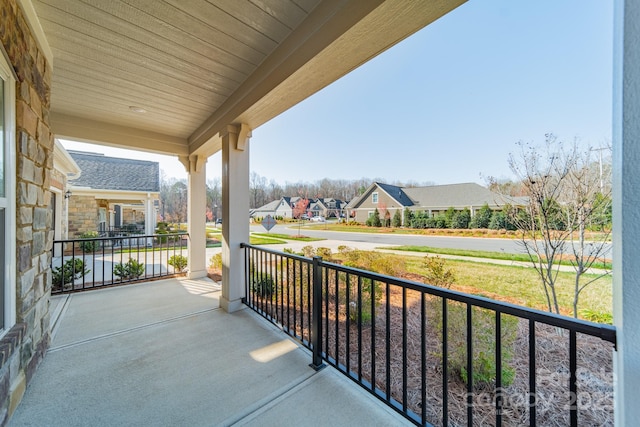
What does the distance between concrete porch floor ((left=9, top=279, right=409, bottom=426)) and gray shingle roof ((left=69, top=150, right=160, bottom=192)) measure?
8.57 metres

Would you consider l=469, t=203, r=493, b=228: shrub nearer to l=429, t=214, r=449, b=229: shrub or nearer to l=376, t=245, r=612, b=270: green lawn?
l=376, t=245, r=612, b=270: green lawn

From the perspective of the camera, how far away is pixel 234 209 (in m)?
3.22

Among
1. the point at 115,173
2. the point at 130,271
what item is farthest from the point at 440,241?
the point at 115,173

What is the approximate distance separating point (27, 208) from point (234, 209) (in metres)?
1.76

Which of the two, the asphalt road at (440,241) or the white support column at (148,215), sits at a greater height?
the white support column at (148,215)

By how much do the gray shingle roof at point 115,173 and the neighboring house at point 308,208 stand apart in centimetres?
468

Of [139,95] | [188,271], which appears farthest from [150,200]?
[139,95]

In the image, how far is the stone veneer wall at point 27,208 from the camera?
57.6 inches

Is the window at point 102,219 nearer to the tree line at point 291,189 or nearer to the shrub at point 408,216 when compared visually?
the tree line at point 291,189

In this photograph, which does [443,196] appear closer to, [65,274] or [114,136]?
[114,136]

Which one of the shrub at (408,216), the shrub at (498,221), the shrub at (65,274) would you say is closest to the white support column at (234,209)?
the shrub at (65,274)

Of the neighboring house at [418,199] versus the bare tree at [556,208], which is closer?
the bare tree at [556,208]

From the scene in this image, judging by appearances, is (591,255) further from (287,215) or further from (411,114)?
(287,215)

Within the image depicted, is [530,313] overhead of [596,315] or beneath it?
overhead
